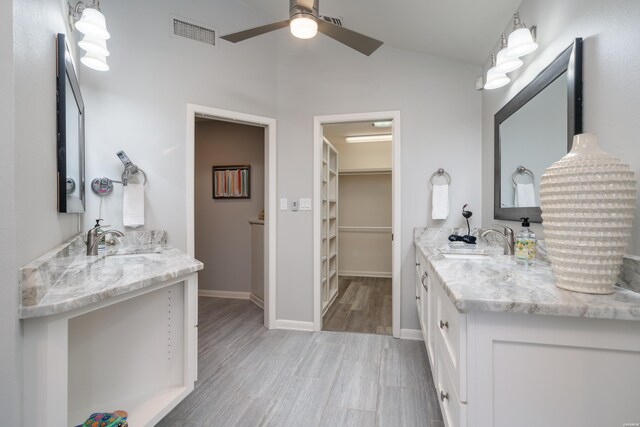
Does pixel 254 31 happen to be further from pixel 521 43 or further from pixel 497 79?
pixel 497 79

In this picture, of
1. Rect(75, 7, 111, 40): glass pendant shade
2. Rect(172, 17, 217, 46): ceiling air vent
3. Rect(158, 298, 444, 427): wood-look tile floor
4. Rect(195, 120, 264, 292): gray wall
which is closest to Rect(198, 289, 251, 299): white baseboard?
Rect(195, 120, 264, 292): gray wall

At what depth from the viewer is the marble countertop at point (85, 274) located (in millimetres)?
881

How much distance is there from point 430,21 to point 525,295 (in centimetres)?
212

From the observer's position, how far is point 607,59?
3.71 feet

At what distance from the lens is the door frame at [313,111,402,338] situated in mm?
2814

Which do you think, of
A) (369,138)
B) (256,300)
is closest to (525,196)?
(256,300)

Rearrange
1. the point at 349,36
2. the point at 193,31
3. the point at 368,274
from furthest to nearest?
the point at 368,274 → the point at 193,31 → the point at 349,36

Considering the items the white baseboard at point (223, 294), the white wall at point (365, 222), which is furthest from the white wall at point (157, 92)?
the white wall at point (365, 222)

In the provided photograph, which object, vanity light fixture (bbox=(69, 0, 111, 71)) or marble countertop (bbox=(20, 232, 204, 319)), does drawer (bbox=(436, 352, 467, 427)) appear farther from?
vanity light fixture (bbox=(69, 0, 111, 71))

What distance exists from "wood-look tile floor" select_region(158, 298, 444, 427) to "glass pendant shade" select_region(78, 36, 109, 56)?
6.79 feet

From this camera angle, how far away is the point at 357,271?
5.39 m

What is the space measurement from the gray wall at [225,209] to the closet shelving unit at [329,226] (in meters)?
0.91

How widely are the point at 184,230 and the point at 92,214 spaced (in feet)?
1.99

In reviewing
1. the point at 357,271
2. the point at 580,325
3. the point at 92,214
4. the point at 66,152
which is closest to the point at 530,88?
the point at 580,325
